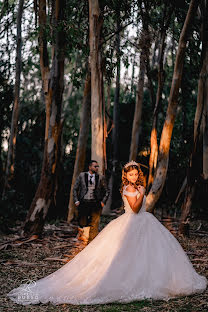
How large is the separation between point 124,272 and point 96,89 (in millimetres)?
6538

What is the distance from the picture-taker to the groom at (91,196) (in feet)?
35.4

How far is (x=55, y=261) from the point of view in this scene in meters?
8.98

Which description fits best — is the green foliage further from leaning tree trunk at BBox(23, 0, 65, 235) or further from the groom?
the groom

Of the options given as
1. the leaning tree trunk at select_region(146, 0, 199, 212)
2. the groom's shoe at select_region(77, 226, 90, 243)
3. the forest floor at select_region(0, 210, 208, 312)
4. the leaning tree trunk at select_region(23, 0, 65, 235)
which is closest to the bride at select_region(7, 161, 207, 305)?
the forest floor at select_region(0, 210, 208, 312)

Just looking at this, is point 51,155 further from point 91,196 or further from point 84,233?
point 84,233

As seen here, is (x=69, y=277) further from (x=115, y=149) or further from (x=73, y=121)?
(x=73, y=121)

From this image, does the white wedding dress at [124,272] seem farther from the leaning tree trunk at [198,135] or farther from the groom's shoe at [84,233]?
the leaning tree trunk at [198,135]

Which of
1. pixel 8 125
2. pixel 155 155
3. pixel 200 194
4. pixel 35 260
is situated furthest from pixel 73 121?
pixel 35 260

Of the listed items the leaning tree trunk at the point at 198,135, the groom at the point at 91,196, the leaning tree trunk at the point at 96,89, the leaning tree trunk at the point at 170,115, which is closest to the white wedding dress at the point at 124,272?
the groom at the point at 91,196

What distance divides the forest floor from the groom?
26.2 inches

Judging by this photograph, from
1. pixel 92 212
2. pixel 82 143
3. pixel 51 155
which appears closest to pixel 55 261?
pixel 92 212

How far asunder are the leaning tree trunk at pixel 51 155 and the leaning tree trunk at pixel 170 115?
105 inches

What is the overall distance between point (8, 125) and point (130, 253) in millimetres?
17410

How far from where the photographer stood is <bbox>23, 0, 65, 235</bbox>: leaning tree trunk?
11.5 metres
